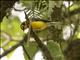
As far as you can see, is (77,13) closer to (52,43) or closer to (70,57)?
(70,57)

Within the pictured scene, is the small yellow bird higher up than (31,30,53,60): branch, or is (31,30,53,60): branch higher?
the small yellow bird

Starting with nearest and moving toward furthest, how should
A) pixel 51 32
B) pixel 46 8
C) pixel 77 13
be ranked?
1. pixel 46 8
2. pixel 51 32
3. pixel 77 13

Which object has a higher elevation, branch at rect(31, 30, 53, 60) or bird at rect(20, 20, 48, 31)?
bird at rect(20, 20, 48, 31)

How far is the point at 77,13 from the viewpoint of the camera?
952 millimetres

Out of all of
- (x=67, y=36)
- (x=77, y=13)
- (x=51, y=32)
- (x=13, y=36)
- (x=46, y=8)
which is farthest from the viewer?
(x=13, y=36)

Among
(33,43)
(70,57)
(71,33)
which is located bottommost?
(70,57)

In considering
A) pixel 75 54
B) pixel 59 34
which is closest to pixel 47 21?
pixel 59 34

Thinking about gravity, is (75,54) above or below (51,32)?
below

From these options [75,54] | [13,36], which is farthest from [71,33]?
[13,36]

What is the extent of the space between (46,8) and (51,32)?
12 cm

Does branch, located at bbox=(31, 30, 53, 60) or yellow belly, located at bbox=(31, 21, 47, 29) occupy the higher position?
yellow belly, located at bbox=(31, 21, 47, 29)

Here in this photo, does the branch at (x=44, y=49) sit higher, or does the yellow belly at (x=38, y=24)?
the yellow belly at (x=38, y=24)

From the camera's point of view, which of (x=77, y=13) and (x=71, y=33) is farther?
(x=77, y=13)

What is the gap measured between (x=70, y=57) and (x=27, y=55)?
45cm
